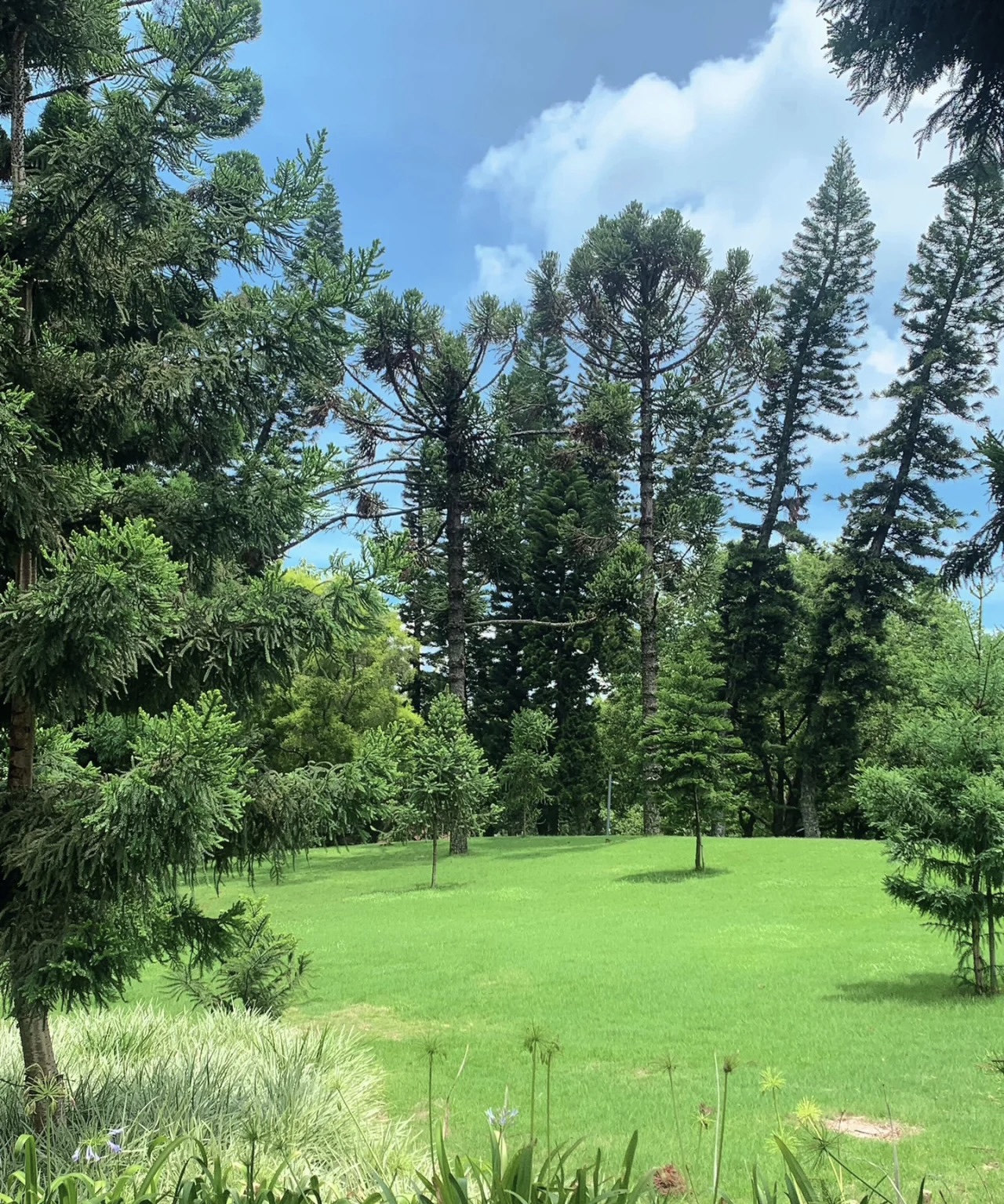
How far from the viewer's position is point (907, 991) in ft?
25.2

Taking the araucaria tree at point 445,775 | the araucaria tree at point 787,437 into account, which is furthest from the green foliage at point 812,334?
the araucaria tree at point 445,775

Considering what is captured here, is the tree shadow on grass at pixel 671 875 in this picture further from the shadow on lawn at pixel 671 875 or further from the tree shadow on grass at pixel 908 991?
the tree shadow on grass at pixel 908 991

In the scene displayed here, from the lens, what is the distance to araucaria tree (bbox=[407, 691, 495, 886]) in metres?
17.3

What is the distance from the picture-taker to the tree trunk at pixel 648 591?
22703 mm

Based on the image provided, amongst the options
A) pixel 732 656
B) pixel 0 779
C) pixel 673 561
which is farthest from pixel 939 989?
pixel 732 656

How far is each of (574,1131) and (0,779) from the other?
372 centimetres

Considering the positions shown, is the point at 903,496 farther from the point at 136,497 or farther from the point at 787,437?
the point at 136,497

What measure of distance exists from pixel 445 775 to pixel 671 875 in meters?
4.90

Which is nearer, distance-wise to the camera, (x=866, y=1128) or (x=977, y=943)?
(x=866, y=1128)

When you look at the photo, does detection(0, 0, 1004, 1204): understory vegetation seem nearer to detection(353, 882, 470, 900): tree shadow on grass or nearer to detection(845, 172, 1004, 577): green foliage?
detection(353, 882, 470, 900): tree shadow on grass

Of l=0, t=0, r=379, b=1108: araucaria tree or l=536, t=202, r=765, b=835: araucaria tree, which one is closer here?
l=0, t=0, r=379, b=1108: araucaria tree

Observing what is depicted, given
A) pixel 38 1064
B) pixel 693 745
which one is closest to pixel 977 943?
pixel 38 1064

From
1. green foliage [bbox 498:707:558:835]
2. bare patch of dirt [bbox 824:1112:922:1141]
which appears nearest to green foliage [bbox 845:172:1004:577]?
green foliage [bbox 498:707:558:835]

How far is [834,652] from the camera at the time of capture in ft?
88.5
